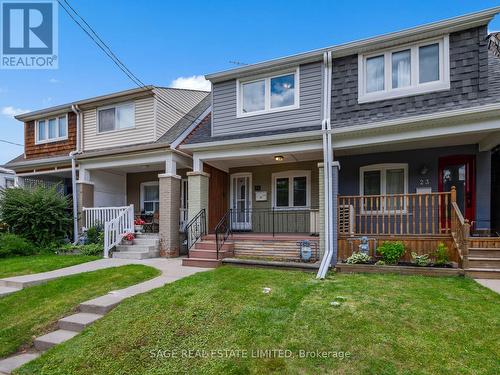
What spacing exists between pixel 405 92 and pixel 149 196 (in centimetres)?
1028

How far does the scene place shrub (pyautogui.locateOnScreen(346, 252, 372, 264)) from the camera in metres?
6.87

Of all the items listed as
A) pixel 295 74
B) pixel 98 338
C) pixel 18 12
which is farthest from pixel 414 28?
pixel 18 12

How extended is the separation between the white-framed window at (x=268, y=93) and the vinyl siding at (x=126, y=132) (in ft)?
11.6

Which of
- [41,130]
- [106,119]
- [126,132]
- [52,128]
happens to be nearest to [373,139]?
[126,132]

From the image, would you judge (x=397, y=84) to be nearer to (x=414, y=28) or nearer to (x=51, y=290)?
(x=414, y=28)

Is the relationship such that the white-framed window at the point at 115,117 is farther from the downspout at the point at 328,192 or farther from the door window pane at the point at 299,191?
the downspout at the point at 328,192

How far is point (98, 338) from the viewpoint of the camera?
3932mm

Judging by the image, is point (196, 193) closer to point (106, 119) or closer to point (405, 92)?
point (106, 119)

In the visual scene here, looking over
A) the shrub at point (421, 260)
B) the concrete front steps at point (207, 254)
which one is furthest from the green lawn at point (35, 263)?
the shrub at point (421, 260)

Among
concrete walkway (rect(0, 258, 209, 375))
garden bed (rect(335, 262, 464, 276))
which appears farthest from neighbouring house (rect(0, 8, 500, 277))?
concrete walkway (rect(0, 258, 209, 375))

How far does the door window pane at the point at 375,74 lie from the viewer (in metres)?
7.90

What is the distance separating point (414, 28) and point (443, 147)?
10.5ft

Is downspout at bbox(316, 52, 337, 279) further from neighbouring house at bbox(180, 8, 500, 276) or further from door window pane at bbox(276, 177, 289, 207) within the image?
door window pane at bbox(276, 177, 289, 207)

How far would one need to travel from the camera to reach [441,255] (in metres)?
6.43
